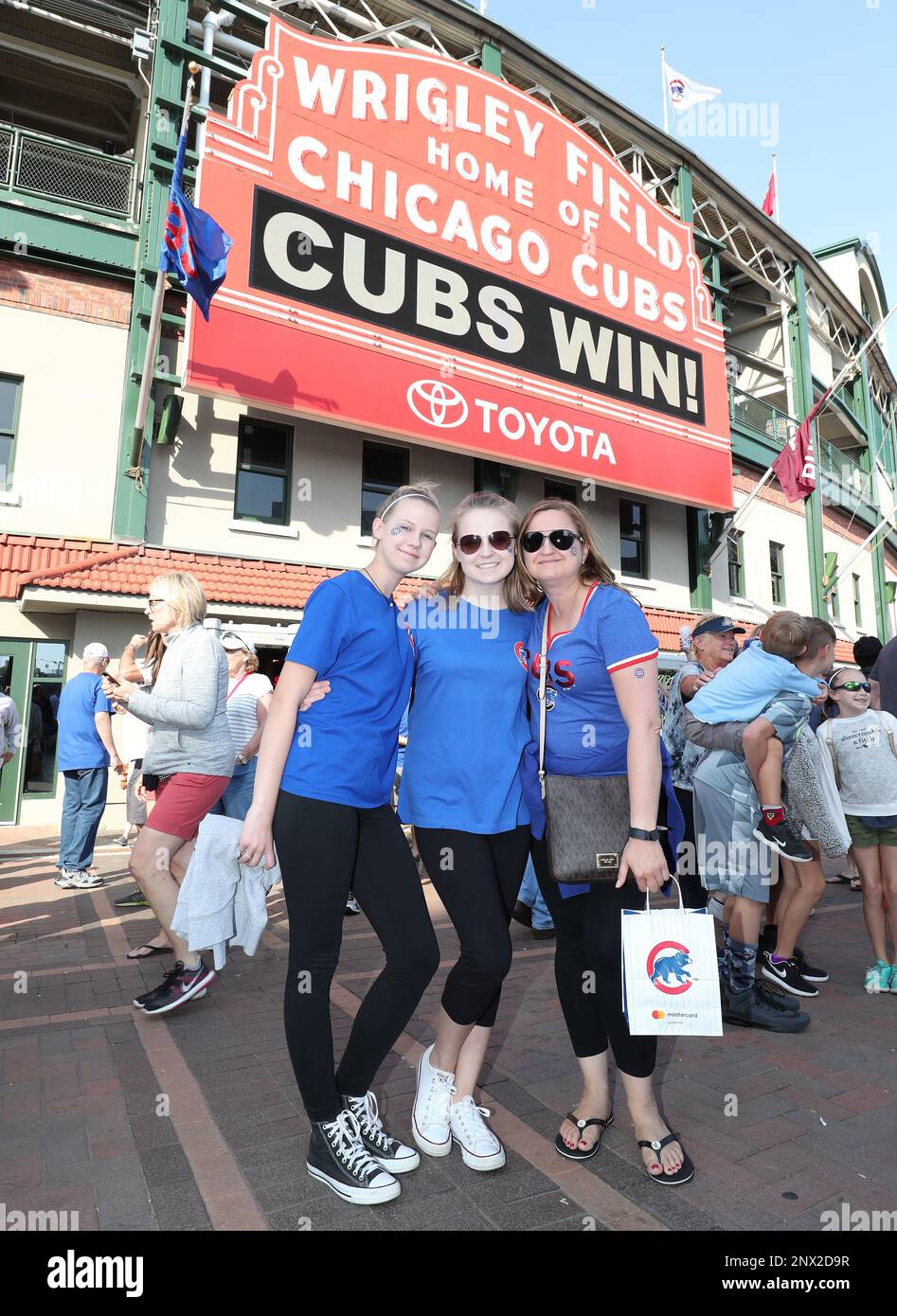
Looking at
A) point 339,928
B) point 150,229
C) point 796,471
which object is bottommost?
point 339,928

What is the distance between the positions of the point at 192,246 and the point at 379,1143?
374 inches

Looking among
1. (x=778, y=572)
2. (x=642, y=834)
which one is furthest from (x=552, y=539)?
(x=778, y=572)

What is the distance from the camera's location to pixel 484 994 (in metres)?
2.44

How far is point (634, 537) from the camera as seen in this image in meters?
16.6

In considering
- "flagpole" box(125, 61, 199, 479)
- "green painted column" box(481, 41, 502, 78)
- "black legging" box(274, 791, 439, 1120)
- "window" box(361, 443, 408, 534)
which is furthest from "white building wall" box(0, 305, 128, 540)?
"black legging" box(274, 791, 439, 1120)

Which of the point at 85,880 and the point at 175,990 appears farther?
the point at 85,880

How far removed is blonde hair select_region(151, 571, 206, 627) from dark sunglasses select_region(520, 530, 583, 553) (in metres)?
2.05

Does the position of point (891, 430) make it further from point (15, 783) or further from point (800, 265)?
point (15, 783)

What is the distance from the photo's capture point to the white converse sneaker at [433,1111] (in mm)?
2486

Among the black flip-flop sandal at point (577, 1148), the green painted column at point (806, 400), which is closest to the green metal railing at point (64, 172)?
the black flip-flop sandal at point (577, 1148)

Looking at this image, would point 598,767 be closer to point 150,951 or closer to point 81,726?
point 150,951
